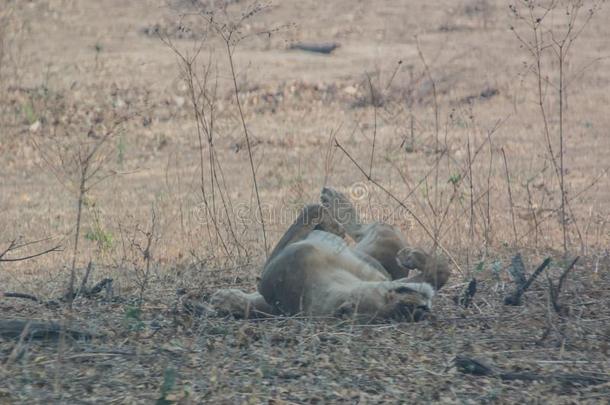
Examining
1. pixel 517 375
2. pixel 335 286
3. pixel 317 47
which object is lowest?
pixel 517 375

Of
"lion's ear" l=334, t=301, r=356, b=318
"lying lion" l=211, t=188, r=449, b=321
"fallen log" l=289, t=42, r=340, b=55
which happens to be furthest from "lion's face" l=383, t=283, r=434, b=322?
"fallen log" l=289, t=42, r=340, b=55

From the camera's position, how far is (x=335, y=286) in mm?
3986

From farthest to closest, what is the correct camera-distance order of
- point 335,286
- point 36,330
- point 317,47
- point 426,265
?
point 317,47
point 426,265
point 335,286
point 36,330

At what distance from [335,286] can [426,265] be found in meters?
0.39

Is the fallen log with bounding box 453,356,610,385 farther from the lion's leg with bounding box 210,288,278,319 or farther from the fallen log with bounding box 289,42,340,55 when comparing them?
the fallen log with bounding box 289,42,340,55

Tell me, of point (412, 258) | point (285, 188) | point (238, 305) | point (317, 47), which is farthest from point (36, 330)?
point (317, 47)

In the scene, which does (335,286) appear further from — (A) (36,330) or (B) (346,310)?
(A) (36,330)

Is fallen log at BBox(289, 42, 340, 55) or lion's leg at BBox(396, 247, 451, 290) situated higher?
fallen log at BBox(289, 42, 340, 55)

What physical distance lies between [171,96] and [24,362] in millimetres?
9655

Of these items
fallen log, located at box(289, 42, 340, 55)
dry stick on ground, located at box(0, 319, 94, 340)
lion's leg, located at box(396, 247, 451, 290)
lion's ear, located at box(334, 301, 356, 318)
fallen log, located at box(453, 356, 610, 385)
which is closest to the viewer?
fallen log, located at box(453, 356, 610, 385)

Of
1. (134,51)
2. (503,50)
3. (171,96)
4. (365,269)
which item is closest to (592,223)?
(365,269)

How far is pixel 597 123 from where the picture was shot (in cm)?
1202

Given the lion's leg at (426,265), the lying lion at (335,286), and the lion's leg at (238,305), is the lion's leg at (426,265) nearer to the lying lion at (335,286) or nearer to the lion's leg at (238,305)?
the lying lion at (335,286)

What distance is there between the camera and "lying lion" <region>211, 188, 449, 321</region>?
3877mm
